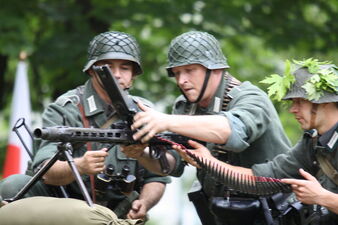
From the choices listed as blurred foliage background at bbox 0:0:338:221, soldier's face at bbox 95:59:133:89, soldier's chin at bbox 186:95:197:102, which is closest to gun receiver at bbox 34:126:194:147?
soldier's chin at bbox 186:95:197:102

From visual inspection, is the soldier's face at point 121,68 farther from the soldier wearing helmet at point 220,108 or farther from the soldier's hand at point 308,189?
the soldier's hand at point 308,189

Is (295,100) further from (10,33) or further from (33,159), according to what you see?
(10,33)

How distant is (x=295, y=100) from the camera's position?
7.34 m

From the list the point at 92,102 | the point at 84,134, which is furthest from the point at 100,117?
the point at 84,134

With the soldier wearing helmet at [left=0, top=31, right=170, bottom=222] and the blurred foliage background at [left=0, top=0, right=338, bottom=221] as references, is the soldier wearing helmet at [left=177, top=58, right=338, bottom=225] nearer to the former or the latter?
the soldier wearing helmet at [left=0, top=31, right=170, bottom=222]

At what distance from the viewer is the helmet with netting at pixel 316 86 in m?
7.14

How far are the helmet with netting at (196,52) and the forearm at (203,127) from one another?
702 millimetres

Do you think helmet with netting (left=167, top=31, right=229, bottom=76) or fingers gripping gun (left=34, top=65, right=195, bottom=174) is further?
helmet with netting (left=167, top=31, right=229, bottom=76)

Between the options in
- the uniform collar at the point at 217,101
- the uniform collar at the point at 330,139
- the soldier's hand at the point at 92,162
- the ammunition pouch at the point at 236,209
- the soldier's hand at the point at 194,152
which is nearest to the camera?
the uniform collar at the point at 330,139

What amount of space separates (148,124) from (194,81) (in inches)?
38.0

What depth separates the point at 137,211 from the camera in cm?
800

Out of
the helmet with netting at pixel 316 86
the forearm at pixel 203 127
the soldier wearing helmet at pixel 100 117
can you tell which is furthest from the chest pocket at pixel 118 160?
the helmet with netting at pixel 316 86

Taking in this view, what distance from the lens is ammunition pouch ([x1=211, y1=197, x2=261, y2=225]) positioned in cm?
770

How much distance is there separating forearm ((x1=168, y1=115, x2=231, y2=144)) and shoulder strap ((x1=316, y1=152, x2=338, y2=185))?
72cm
